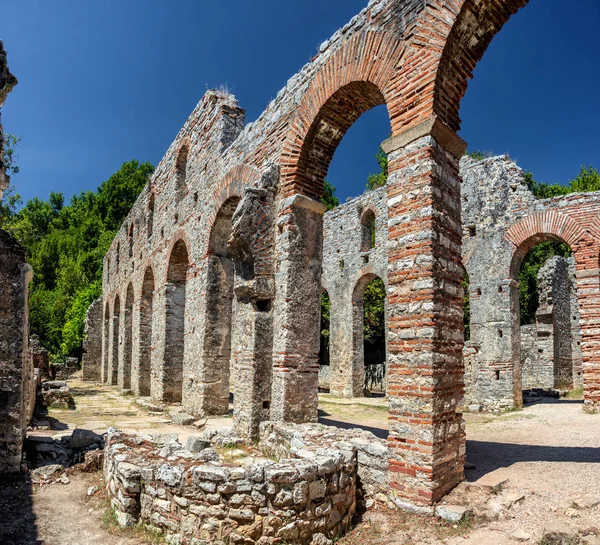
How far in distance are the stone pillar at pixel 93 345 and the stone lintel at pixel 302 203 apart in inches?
823

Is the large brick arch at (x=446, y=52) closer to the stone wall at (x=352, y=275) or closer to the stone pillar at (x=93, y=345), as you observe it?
the stone wall at (x=352, y=275)

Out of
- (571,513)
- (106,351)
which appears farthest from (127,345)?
(571,513)

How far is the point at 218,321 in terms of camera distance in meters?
10.3

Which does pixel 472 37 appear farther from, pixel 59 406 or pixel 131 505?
pixel 59 406

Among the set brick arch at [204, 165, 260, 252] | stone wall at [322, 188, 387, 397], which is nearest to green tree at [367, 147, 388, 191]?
stone wall at [322, 188, 387, 397]

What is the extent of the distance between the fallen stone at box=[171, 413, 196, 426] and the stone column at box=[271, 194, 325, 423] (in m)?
3.51

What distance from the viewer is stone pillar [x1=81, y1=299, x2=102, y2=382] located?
79.6 feet

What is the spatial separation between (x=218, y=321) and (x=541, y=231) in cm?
912

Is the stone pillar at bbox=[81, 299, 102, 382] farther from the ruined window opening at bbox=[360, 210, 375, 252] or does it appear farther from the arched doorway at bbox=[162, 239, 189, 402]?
the ruined window opening at bbox=[360, 210, 375, 252]

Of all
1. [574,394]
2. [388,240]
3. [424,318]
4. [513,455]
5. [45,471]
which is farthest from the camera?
[574,394]

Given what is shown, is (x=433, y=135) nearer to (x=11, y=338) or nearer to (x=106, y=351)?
(x=11, y=338)

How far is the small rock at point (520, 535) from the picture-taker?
3.81 meters

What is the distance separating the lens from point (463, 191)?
48.3ft

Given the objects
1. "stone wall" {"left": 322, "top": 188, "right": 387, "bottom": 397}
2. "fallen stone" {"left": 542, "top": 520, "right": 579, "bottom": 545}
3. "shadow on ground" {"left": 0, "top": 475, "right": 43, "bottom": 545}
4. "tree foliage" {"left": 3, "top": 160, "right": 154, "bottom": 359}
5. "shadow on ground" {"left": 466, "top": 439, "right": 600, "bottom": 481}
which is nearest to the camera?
"fallen stone" {"left": 542, "top": 520, "right": 579, "bottom": 545}
